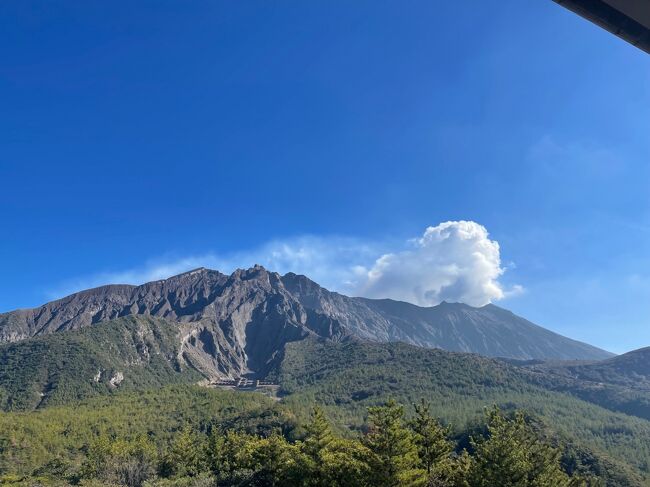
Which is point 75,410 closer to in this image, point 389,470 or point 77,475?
point 77,475

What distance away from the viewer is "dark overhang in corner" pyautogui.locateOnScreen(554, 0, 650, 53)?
7.89 meters

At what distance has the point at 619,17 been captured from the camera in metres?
8.25

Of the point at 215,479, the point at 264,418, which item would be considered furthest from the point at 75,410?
the point at 215,479

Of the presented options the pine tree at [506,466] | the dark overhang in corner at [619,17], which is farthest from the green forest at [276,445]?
the dark overhang in corner at [619,17]

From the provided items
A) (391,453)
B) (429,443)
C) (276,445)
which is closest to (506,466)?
(391,453)

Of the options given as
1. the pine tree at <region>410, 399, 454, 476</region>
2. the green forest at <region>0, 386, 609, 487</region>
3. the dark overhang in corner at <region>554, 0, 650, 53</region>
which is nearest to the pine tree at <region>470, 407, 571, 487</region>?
the green forest at <region>0, 386, 609, 487</region>

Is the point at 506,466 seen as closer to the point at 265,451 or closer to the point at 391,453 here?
the point at 391,453

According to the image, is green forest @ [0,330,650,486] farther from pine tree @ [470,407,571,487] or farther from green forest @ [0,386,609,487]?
green forest @ [0,386,609,487]

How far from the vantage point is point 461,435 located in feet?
401

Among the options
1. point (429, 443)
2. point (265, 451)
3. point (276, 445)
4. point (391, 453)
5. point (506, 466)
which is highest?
point (391, 453)

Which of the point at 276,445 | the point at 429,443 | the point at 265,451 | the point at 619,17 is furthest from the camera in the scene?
the point at 265,451

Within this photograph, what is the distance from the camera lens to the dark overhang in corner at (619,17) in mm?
7887

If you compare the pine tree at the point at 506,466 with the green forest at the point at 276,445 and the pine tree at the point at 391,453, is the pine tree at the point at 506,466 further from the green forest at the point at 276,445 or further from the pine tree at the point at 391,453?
the pine tree at the point at 391,453

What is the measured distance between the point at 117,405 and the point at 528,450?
195 meters
